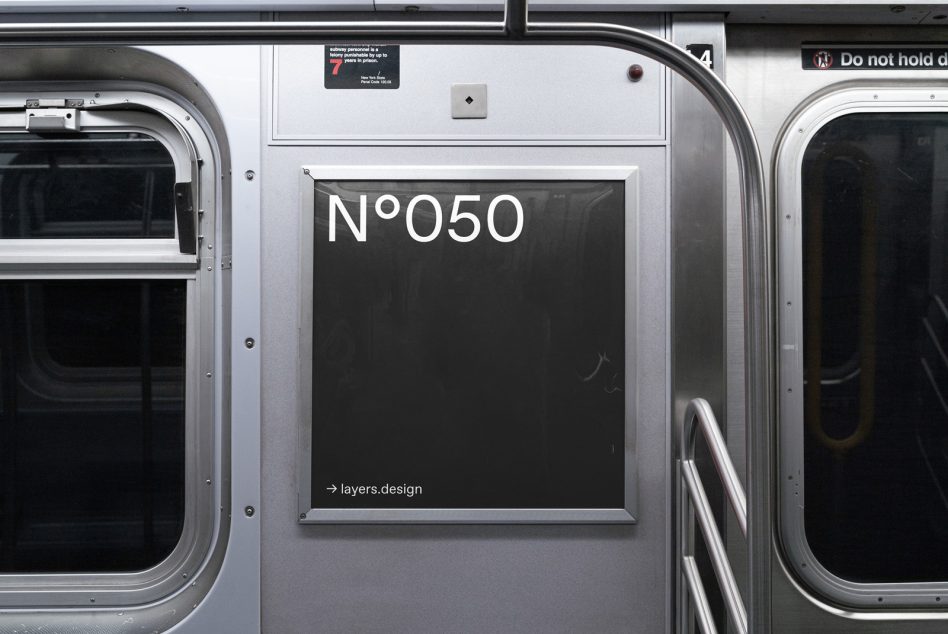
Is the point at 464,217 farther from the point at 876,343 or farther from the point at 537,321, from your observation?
the point at 876,343

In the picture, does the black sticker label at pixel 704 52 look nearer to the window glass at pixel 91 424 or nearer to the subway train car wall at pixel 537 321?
the subway train car wall at pixel 537 321

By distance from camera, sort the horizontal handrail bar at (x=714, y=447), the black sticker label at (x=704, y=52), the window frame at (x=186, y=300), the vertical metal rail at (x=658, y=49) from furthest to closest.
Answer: the window frame at (x=186, y=300), the black sticker label at (x=704, y=52), the horizontal handrail bar at (x=714, y=447), the vertical metal rail at (x=658, y=49)

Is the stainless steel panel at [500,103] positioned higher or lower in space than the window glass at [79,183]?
higher

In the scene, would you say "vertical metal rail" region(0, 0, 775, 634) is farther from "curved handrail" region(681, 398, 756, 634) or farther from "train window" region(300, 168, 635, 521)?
"train window" region(300, 168, 635, 521)

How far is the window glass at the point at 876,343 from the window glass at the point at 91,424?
2079 millimetres

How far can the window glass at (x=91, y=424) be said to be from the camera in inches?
85.1

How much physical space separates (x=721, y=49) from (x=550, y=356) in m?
1.09

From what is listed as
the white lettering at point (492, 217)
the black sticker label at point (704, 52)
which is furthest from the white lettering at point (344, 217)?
the black sticker label at point (704, 52)

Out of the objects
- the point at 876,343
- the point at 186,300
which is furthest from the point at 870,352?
the point at 186,300

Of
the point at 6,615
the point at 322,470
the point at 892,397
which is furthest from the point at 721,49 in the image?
the point at 6,615

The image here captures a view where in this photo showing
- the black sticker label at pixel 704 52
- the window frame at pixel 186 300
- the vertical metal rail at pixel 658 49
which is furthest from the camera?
the window frame at pixel 186 300

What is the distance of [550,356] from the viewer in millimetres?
2031

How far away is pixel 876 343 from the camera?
2092 mm

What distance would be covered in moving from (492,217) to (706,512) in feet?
3.49
